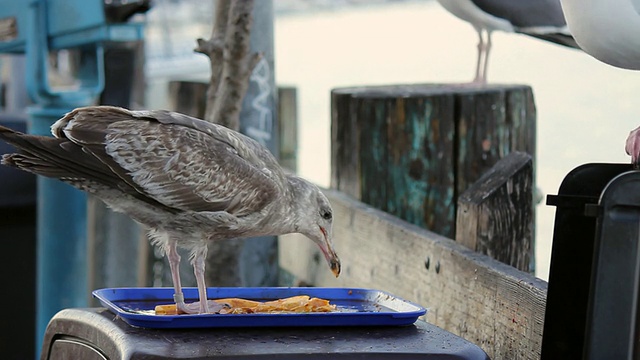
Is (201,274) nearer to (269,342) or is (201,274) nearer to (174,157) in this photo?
(174,157)

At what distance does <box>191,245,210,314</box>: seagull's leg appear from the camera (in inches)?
123

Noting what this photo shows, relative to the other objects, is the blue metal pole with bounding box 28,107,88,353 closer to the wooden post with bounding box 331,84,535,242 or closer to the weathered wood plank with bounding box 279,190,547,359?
the weathered wood plank with bounding box 279,190,547,359

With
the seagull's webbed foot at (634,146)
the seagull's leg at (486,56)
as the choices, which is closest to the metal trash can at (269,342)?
the seagull's webbed foot at (634,146)

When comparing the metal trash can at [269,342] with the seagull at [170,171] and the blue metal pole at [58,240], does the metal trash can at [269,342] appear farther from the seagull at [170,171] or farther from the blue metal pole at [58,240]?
the blue metal pole at [58,240]

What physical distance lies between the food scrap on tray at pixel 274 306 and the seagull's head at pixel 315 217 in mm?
536

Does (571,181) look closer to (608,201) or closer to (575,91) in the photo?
(608,201)

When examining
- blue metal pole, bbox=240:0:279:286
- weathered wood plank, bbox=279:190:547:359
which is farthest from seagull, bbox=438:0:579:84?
weathered wood plank, bbox=279:190:547:359

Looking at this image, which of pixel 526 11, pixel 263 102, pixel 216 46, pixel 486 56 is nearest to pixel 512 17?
pixel 526 11

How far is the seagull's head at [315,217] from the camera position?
3676 millimetres

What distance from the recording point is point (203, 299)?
3135 mm

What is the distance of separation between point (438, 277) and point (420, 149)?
50.6 inches

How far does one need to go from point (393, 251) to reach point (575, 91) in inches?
305

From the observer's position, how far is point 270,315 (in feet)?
9.11

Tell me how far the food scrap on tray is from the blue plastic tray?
66 mm
